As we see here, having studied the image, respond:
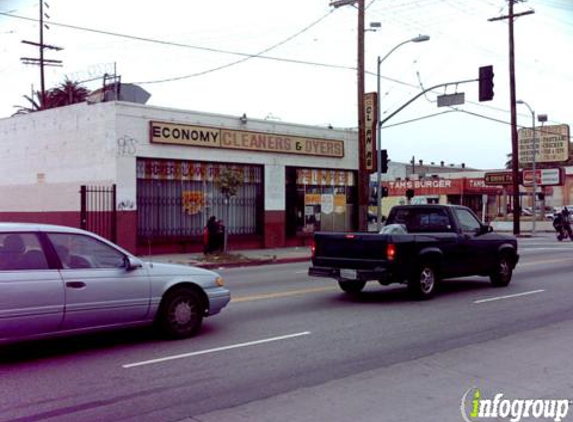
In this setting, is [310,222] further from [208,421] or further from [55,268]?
[208,421]

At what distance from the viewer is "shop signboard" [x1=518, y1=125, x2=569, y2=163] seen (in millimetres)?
60812

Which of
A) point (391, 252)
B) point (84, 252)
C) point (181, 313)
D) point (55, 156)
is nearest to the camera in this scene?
point (84, 252)

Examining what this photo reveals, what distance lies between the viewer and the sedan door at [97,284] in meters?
7.35

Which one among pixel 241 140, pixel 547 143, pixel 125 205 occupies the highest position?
pixel 547 143

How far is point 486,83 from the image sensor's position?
24.4 meters

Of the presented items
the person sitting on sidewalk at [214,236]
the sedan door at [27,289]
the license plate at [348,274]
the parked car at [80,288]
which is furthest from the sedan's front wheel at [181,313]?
the person sitting on sidewalk at [214,236]

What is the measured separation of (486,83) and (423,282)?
14.7m

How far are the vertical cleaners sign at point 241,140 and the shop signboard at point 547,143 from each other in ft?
128

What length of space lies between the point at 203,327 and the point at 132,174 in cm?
1355

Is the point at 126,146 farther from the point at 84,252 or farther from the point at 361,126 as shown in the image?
the point at 84,252

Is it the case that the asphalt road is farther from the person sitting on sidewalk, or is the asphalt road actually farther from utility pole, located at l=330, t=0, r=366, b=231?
utility pole, located at l=330, t=0, r=366, b=231

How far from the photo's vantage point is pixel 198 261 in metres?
20.6

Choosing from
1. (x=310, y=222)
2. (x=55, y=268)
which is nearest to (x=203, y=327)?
(x=55, y=268)

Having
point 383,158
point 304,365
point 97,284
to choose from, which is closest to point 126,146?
point 383,158
